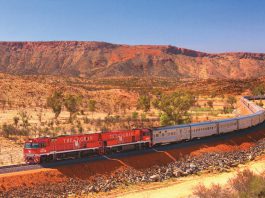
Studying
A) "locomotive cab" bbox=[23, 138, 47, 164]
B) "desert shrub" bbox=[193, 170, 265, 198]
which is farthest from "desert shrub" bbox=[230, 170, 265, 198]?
"locomotive cab" bbox=[23, 138, 47, 164]

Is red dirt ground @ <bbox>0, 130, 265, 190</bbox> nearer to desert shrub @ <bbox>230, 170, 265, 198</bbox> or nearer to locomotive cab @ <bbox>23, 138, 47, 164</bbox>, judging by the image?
locomotive cab @ <bbox>23, 138, 47, 164</bbox>

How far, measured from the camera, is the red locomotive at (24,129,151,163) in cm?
3281

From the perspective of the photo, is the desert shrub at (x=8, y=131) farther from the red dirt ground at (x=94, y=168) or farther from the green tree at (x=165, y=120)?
the green tree at (x=165, y=120)

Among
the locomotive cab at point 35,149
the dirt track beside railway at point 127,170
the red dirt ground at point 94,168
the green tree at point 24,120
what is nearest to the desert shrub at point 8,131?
the green tree at point 24,120

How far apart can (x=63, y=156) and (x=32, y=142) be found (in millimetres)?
3364

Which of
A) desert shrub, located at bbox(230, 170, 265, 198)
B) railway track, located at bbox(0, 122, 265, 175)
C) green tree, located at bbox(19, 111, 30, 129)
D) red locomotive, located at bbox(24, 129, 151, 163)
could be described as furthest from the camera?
green tree, located at bbox(19, 111, 30, 129)

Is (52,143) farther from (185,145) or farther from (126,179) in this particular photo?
(185,145)

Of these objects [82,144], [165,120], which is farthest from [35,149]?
[165,120]

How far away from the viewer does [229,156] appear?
44438 millimetres

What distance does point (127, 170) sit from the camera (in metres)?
36.0

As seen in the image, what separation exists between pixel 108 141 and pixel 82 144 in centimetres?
287

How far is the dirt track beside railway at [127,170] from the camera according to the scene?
99.3 feet

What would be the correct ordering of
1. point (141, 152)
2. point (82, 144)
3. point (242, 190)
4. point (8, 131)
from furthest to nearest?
point (8, 131) < point (141, 152) < point (82, 144) < point (242, 190)

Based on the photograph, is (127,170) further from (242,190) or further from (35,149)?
(242,190)
